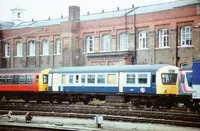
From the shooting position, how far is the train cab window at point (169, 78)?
26344mm

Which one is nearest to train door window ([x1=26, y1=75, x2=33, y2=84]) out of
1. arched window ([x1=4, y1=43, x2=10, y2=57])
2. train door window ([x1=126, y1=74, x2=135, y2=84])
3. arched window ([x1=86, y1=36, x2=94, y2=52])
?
train door window ([x1=126, y1=74, x2=135, y2=84])

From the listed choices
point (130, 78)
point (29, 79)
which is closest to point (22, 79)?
point (29, 79)

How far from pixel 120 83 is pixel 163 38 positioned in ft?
31.4

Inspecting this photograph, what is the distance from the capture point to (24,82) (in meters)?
33.0

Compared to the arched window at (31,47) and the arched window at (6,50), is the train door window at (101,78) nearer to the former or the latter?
the arched window at (31,47)

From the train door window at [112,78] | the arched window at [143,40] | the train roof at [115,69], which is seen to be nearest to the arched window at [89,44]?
A: the arched window at [143,40]

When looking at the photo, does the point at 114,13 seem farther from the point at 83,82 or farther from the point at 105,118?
the point at 105,118

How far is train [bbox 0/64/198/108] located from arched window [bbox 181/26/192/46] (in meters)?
7.04

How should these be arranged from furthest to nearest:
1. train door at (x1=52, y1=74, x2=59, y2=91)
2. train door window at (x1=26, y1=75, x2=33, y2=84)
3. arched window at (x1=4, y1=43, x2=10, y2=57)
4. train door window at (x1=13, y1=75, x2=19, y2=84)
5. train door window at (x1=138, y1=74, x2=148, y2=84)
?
arched window at (x1=4, y1=43, x2=10, y2=57) → train door window at (x1=13, y1=75, x2=19, y2=84) → train door window at (x1=26, y1=75, x2=33, y2=84) → train door at (x1=52, y1=74, x2=59, y2=91) → train door window at (x1=138, y1=74, x2=148, y2=84)

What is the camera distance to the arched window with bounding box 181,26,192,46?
110 feet

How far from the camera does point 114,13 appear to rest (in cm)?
4394

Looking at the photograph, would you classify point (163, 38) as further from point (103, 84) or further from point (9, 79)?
point (9, 79)

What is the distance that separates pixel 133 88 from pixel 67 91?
6003mm

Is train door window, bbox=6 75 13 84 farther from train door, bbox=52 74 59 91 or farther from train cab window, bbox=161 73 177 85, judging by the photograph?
train cab window, bbox=161 73 177 85
